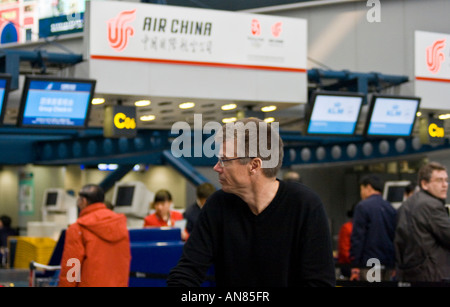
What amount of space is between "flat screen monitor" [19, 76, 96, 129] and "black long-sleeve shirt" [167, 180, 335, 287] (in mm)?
5846

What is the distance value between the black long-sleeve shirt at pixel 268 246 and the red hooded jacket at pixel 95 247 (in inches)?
101

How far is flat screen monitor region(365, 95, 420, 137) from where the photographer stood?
32.7 ft

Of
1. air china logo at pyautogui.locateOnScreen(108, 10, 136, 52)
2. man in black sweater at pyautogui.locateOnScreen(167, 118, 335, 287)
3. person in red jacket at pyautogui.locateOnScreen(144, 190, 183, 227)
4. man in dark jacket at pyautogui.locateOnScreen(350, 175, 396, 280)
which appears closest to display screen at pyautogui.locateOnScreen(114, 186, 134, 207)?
person in red jacket at pyautogui.locateOnScreen(144, 190, 183, 227)

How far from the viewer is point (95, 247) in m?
5.01

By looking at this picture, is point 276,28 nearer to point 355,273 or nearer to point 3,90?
point 3,90

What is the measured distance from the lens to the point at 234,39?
29.8ft

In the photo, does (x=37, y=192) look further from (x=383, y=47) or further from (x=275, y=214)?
(x=275, y=214)

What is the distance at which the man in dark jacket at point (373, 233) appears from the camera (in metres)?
6.45

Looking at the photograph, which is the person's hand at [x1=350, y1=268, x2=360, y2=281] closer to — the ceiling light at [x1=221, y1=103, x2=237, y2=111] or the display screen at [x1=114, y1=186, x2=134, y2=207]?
the ceiling light at [x1=221, y1=103, x2=237, y2=111]

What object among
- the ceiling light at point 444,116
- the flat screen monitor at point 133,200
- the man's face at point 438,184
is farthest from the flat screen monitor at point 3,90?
the ceiling light at point 444,116
